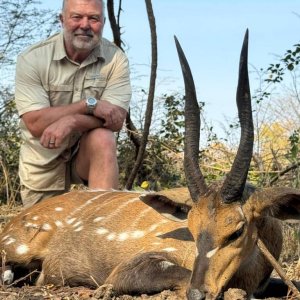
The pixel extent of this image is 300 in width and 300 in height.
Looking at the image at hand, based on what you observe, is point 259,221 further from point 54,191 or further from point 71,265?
point 54,191

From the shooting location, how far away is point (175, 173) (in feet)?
32.9

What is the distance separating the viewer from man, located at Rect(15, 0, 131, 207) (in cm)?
667

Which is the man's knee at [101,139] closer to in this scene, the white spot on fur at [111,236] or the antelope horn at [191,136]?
the white spot on fur at [111,236]

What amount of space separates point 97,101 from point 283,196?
2596 millimetres

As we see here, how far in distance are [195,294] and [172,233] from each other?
3.83ft

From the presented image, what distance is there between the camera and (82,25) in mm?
6918

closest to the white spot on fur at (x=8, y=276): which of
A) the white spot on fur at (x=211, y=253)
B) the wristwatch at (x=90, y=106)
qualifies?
the wristwatch at (x=90, y=106)

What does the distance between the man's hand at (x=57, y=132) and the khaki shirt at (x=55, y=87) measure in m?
0.22

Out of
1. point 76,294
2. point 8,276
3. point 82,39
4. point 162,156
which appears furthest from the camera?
point 162,156

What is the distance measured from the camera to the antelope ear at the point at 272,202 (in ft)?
14.9

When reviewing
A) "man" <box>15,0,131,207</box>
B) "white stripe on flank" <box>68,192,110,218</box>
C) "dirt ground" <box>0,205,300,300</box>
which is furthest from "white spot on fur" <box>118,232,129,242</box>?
"man" <box>15,0,131,207</box>

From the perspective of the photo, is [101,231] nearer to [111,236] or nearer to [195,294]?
[111,236]

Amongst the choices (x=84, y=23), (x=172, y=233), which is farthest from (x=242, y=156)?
(x=84, y=23)

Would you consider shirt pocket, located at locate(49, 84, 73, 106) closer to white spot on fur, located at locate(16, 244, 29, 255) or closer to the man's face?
the man's face
